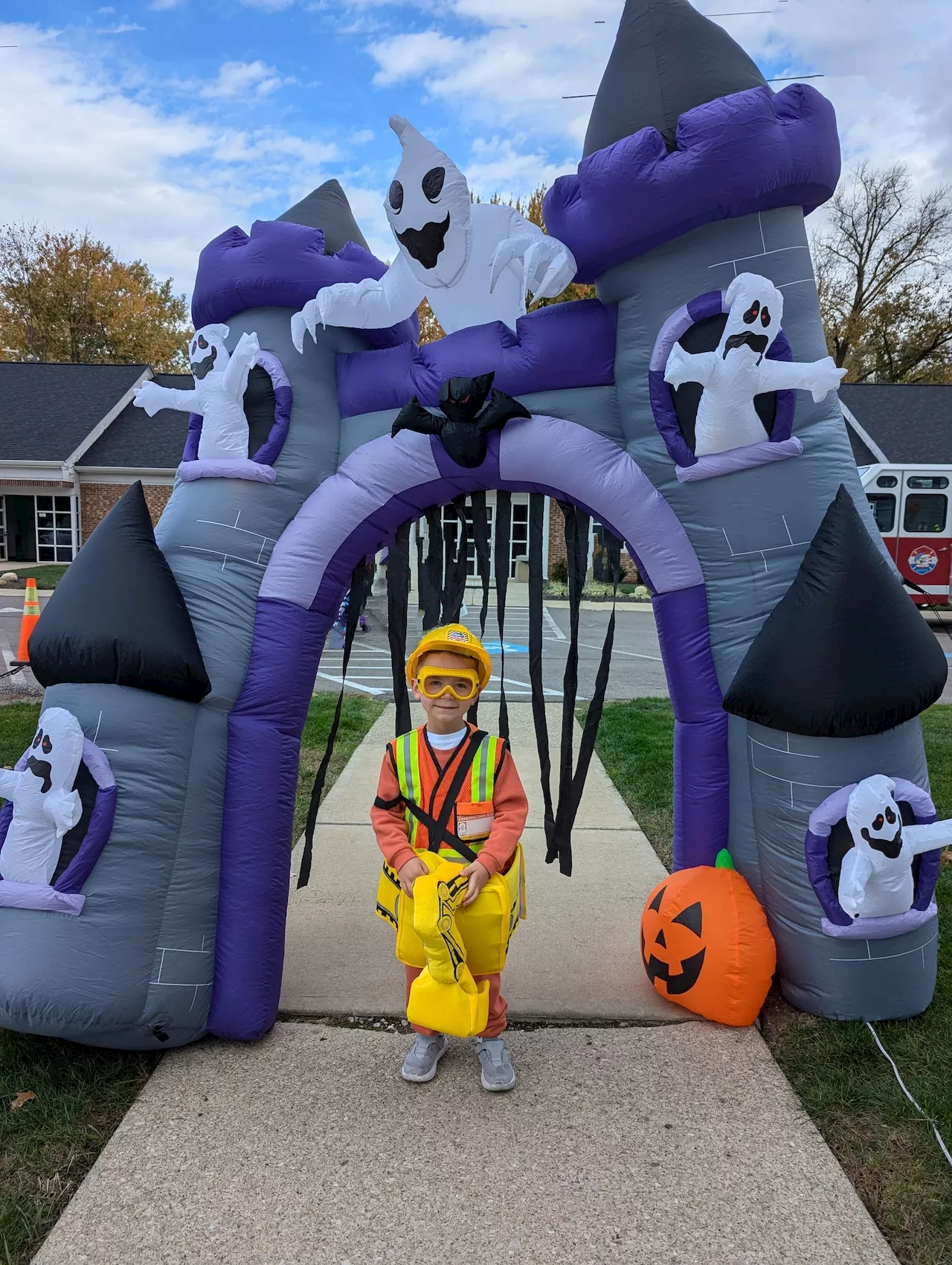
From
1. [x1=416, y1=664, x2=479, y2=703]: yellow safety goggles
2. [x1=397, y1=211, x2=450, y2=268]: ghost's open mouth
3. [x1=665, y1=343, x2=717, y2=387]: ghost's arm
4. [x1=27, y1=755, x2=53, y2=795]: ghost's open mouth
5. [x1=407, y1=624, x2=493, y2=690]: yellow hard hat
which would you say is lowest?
[x1=27, y1=755, x2=53, y2=795]: ghost's open mouth

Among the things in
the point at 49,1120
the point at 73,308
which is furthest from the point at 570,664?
the point at 73,308

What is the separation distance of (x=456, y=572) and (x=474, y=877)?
1.34 m

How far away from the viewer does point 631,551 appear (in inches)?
118

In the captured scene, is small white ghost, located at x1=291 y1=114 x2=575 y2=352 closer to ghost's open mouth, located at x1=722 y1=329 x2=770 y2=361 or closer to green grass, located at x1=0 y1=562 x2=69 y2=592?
ghost's open mouth, located at x1=722 y1=329 x2=770 y2=361

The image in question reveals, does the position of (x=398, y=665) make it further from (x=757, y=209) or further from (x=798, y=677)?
(x=757, y=209)

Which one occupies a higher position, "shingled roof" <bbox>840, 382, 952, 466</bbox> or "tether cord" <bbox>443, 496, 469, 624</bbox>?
"shingled roof" <bbox>840, 382, 952, 466</bbox>

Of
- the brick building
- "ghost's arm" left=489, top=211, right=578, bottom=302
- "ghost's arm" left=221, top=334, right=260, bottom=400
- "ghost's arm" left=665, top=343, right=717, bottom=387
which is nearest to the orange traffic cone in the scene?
"ghost's arm" left=221, top=334, right=260, bottom=400

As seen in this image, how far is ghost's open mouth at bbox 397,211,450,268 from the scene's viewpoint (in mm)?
2818

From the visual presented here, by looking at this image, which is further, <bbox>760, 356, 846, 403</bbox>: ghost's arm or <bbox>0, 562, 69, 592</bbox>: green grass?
<bbox>0, 562, 69, 592</bbox>: green grass

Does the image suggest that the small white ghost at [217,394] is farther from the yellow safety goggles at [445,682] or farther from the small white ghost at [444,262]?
the yellow safety goggles at [445,682]

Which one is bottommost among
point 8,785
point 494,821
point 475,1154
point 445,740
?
point 475,1154

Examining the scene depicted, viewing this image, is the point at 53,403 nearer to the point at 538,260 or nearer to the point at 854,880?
the point at 538,260

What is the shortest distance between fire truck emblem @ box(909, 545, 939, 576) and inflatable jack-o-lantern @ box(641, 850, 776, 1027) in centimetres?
1531

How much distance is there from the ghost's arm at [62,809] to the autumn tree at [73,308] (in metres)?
33.2
